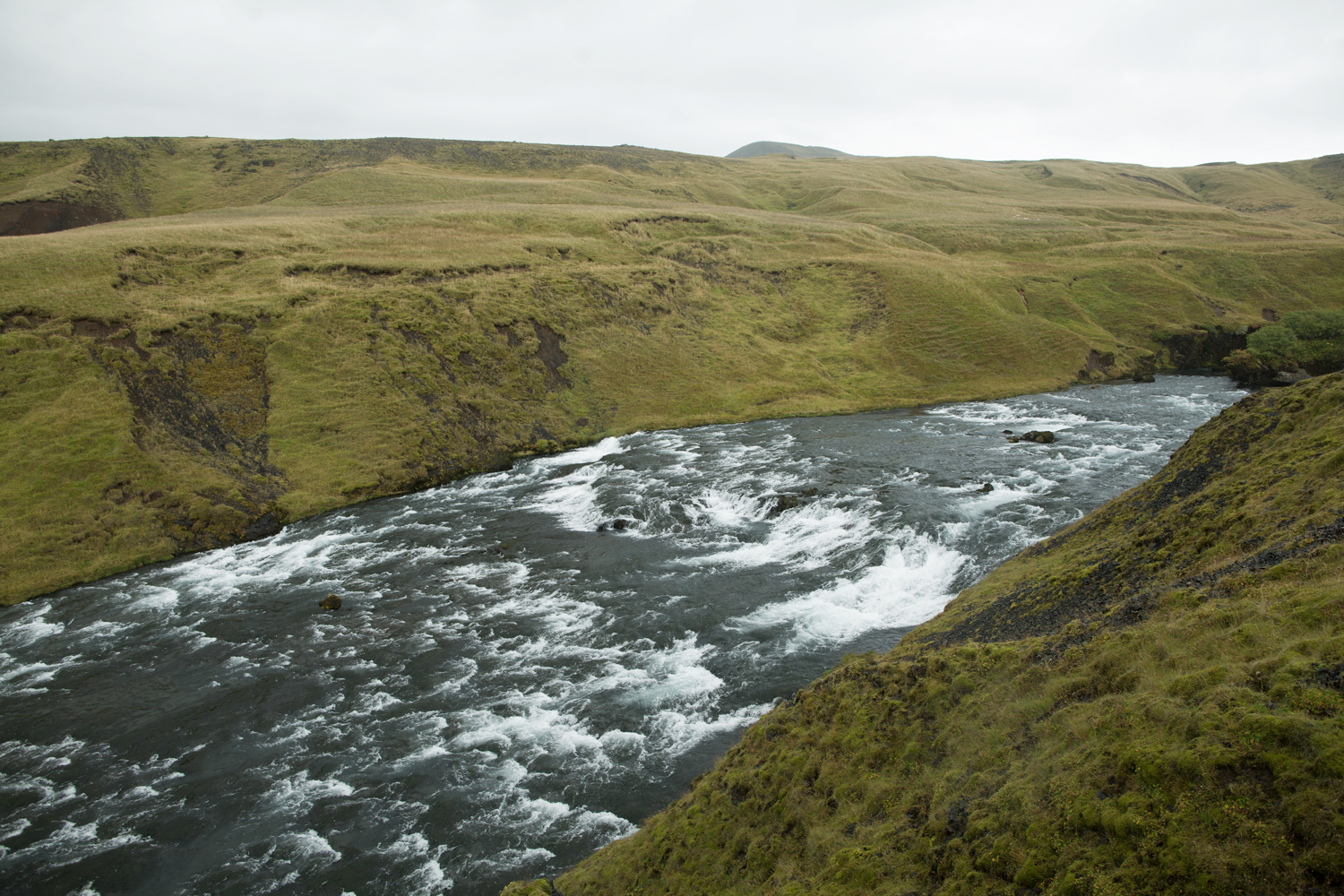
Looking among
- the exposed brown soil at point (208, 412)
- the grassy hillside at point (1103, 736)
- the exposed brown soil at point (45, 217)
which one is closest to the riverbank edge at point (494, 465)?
the exposed brown soil at point (208, 412)

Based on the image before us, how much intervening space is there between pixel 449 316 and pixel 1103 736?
54.4 metres

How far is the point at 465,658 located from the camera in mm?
23031

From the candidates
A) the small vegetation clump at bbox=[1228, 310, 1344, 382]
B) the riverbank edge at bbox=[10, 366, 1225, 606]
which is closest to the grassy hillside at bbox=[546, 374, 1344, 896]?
the riverbank edge at bbox=[10, 366, 1225, 606]

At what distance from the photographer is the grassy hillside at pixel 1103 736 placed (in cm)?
648

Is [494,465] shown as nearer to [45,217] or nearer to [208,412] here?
[208,412]

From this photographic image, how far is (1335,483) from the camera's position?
39.0 feet

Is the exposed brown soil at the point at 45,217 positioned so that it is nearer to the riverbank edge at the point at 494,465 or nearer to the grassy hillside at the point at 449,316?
the grassy hillside at the point at 449,316

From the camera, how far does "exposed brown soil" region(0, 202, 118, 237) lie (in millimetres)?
82500

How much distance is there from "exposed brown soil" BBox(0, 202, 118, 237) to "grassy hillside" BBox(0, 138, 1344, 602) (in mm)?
289

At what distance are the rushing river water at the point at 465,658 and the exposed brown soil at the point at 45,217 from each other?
82.3m

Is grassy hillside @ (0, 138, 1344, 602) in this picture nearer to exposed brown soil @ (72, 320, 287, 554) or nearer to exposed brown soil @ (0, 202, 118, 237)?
exposed brown soil @ (72, 320, 287, 554)

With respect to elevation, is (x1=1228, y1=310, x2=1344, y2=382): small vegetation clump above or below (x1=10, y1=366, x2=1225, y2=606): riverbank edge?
above

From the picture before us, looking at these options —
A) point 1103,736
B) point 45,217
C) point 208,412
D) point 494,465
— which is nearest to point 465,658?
point 1103,736

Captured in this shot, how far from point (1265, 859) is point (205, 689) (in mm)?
27330
